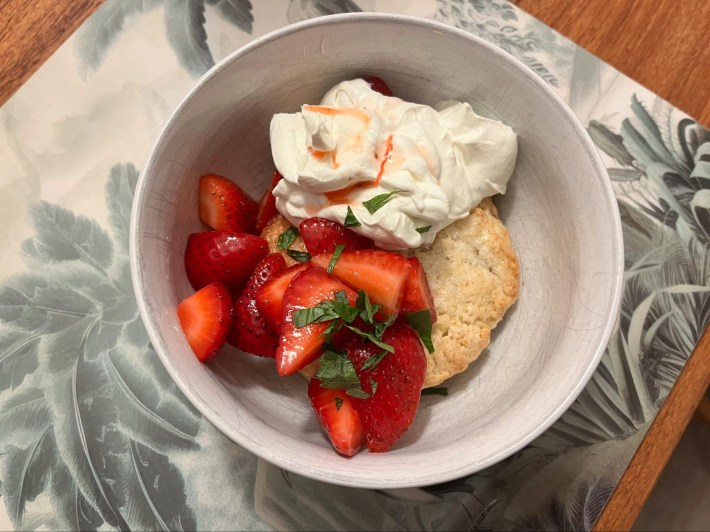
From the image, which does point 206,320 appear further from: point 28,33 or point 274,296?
point 28,33

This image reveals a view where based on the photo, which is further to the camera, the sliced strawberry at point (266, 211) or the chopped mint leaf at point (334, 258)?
the sliced strawberry at point (266, 211)

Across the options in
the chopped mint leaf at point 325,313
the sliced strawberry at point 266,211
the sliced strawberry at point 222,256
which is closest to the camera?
the chopped mint leaf at point 325,313

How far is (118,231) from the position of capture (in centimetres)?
125

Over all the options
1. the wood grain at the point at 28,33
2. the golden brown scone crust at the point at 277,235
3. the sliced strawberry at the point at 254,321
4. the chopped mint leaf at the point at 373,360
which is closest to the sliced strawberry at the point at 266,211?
the golden brown scone crust at the point at 277,235

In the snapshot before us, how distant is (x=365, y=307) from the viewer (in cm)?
96

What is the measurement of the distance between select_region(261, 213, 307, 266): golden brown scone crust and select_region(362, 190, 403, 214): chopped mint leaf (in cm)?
18

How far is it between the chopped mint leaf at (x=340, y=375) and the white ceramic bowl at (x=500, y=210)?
11 cm

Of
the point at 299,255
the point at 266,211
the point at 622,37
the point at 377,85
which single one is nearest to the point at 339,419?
the point at 299,255

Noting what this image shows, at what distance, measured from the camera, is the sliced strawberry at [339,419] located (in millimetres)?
980

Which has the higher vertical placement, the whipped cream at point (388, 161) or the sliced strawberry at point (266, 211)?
the whipped cream at point (388, 161)

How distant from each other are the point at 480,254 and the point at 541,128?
0.77ft

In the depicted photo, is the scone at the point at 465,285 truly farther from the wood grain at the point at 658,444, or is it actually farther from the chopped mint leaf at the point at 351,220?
the wood grain at the point at 658,444

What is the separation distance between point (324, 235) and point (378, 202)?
0.34ft

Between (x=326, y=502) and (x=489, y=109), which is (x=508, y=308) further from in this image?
(x=326, y=502)
